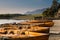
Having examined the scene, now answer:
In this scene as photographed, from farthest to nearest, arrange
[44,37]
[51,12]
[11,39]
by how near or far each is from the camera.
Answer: [51,12] → [44,37] → [11,39]

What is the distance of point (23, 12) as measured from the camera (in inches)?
366

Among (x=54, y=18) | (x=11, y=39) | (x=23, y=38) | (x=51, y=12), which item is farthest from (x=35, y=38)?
(x=54, y=18)

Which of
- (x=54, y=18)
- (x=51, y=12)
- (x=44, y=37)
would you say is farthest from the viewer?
(x=54, y=18)

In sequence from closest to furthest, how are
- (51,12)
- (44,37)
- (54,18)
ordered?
(44,37)
(51,12)
(54,18)

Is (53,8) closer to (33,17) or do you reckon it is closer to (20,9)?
(33,17)

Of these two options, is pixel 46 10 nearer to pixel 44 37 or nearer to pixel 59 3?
pixel 59 3

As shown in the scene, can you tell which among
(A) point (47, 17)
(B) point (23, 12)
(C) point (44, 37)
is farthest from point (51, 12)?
(C) point (44, 37)

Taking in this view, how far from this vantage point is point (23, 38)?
1943mm

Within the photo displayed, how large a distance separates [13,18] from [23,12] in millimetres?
850

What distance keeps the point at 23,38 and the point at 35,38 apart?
0.13 m

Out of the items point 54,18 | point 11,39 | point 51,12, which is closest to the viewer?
point 11,39

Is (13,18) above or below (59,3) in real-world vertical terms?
below

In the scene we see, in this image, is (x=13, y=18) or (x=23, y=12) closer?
(x=13, y=18)

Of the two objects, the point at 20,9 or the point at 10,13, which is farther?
the point at 20,9
